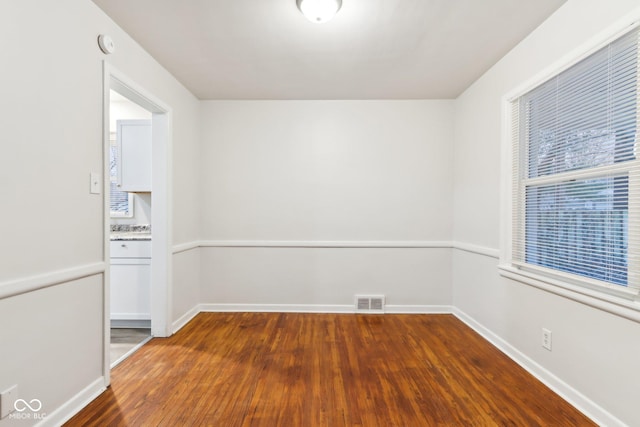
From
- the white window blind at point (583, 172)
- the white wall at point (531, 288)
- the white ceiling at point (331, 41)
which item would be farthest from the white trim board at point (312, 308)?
the white ceiling at point (331, 41)

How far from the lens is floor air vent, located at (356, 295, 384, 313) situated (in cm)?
365

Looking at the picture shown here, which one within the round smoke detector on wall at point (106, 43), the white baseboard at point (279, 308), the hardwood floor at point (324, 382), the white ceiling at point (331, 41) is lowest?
the hardwood floor at point (324, 382)

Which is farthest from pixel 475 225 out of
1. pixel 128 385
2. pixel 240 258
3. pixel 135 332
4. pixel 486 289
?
pixel 135 332

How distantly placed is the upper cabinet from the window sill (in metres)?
3.60

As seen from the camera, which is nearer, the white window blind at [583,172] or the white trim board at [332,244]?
the white window blind at [583,172]

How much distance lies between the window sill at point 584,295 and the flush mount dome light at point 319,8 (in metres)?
2.24

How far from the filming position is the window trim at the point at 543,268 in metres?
1.60

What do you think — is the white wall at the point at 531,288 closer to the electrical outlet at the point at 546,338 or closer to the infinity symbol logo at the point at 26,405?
the electrical outlet at the point at 546,338

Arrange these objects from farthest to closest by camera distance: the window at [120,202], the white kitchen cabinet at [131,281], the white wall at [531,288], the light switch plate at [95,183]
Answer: the window at [120,202] → the white kitchen cabinet at [131,281] → the light switch plate at [95,183] → the white wall at [531,288]

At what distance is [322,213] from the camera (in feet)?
12.2

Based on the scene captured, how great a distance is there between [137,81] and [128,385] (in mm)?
2220

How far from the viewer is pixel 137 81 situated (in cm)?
246

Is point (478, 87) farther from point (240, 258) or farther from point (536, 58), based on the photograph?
point (240, 258)

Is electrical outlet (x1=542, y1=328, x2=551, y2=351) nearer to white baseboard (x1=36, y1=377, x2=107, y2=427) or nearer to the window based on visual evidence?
white baseboard (x1=36, y1=377, x2=107, y2=427)
